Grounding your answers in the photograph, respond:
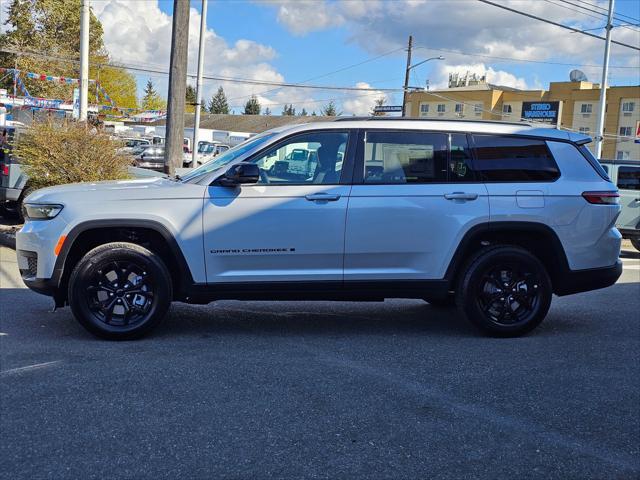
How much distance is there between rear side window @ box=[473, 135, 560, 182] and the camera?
6258 mm

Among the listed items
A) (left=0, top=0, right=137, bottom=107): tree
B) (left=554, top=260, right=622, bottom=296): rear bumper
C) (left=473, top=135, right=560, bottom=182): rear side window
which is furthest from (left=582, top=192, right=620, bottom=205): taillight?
(left=0, top=0, right=137, bottom=107): tree

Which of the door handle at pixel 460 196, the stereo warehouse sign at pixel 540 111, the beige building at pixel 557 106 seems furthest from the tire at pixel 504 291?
the stereo warehouse sign at pixel 540 111

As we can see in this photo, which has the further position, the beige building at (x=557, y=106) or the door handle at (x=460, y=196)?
the beige building at (x=557, y=106)

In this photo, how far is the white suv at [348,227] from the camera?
5809 millimetres

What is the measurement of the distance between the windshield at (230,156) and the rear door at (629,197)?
32.6 ft

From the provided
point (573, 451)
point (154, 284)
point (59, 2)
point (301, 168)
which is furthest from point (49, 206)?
point (59, 2)

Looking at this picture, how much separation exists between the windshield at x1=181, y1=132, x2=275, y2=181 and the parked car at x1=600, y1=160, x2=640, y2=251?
9.79 m

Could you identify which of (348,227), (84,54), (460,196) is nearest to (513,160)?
(460,196)

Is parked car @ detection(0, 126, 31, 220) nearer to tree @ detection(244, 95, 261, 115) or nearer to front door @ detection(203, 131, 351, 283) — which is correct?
front door @ detection(203, 131, 351, 283)

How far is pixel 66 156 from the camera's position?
11289 mm

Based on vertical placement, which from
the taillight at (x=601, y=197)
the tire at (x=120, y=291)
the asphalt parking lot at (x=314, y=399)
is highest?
the taillight at (x=601, y=197)

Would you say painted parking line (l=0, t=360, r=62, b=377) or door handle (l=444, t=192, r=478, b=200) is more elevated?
door handle (l=444, t=192, r=478, b=200)

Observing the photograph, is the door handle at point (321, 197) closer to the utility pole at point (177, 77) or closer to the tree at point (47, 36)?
the utility pole at point (177, 77)

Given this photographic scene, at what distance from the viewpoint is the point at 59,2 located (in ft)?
163
